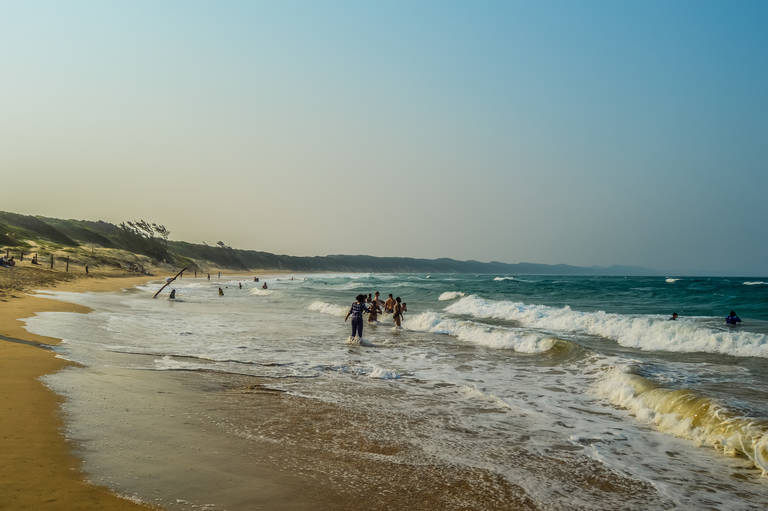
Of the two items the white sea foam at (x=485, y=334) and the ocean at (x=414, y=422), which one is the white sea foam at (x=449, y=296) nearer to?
the white sea foam at (x=485, y=334)

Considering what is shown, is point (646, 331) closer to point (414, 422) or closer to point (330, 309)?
point (414, 422)

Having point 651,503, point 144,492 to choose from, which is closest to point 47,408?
point 144,492

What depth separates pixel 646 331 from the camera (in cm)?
A: 2102

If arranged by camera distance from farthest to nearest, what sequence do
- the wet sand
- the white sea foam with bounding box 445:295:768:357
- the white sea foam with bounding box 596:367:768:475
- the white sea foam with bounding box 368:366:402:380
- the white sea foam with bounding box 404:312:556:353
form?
the white sea foam with bounding box 445:295:768:357
the white sea foam with bounding box 404:312:556:353
the white sea foam with bounding box 368:366:402:380
the white sea foam with bounding box 596:367:768:475
the wet sand

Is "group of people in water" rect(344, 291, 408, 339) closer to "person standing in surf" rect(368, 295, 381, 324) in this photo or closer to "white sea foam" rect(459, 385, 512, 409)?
"person standing in surf" rect(368, 295, 381, 324)

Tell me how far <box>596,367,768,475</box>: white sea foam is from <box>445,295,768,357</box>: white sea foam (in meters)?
9.85

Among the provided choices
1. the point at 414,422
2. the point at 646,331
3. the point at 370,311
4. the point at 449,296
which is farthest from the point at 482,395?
the point at 449,296

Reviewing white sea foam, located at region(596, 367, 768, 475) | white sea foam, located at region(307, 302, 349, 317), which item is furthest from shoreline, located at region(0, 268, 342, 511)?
white sea foam, located at region(307, 302, 349, 317)

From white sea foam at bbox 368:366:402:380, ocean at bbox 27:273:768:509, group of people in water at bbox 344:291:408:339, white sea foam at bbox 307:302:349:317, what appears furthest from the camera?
white sea foam at bbox 307:302:349:317

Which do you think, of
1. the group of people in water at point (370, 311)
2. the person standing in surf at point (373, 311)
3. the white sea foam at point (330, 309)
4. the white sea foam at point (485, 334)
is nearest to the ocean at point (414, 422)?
the white sea foam at point (485, 334)

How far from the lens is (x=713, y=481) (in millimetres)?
6043

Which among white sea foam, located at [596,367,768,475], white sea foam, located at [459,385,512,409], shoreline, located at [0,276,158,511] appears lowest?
white sea foam, located at [459,385,512,409]

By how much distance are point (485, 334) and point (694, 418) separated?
1199cm

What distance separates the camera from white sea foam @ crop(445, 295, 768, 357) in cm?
1797
